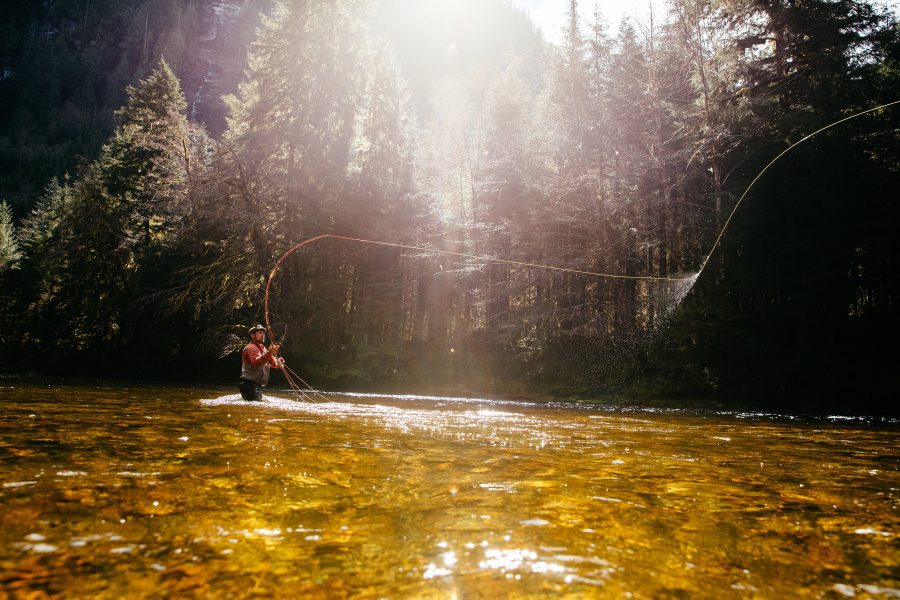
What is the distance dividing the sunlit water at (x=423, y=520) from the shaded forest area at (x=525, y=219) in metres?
15.6

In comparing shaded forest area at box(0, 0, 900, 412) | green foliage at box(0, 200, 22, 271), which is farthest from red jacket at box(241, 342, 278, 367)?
green foliage at box(0, 200, 22, 271)

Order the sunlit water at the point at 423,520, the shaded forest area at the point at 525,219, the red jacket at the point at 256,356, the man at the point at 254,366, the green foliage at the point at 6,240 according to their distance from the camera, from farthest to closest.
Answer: the green foliage at the point at 6,240, the shaded forest area at the point at 525,219, the man at the point at 254,366, the red jacket at the point at 256,356, the sunlit water at the point at 423,520

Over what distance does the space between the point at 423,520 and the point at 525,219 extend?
880 inches

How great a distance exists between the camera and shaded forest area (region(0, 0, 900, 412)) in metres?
18.6

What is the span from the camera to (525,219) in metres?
24.4

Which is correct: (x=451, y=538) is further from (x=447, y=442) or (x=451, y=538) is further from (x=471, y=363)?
(x=471, y=363)

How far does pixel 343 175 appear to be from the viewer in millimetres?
25547

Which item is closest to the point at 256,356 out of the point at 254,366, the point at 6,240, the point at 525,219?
the point at 254,366

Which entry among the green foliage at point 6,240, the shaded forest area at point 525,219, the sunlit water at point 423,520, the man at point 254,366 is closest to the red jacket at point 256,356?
the man at point 254,366

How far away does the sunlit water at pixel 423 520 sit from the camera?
2088 mm

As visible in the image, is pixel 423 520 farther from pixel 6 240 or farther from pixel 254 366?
pixel 6 240

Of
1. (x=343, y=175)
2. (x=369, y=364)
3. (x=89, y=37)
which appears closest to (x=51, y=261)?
(x=343, y=175)

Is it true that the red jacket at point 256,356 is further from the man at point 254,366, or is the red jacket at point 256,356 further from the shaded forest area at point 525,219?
the shaded forest area at point 525,219

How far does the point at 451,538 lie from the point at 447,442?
365 cm
